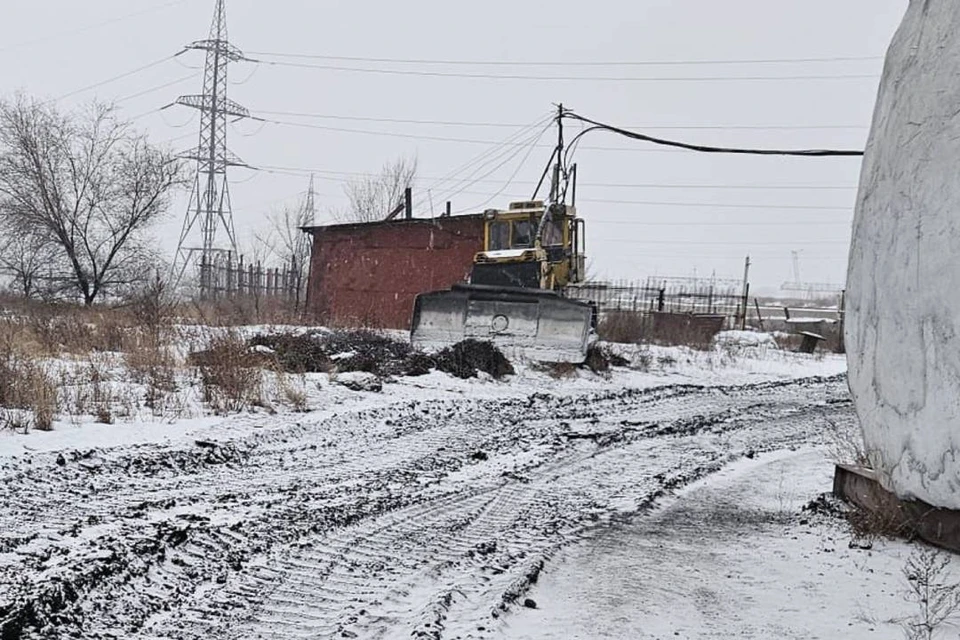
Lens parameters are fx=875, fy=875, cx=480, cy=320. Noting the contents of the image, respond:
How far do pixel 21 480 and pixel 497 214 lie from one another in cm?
1367

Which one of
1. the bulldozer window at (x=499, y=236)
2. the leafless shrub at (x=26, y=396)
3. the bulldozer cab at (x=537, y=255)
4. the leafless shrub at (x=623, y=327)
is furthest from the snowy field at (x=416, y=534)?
the leafless shrub at (x=623, y=327)

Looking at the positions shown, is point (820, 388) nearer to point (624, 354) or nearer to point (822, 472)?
point (624, 354)

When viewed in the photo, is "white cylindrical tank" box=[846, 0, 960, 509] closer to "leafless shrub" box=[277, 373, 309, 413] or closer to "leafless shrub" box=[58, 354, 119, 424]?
"leafless shrub" box=[277, 373, 309, 413]

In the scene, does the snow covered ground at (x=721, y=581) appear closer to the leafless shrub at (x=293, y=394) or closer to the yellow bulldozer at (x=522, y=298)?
the leafless shrub at (x=293, y=394)

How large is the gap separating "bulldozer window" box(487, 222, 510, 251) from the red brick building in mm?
5739

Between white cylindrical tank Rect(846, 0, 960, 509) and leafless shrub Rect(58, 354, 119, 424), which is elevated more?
white cylindrical tank Rect(846, 0, 960, 509)

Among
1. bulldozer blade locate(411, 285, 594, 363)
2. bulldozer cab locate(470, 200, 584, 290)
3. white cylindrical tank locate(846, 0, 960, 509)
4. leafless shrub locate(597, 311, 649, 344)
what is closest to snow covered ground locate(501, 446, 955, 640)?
white cylindrical tank locate(846, 0, 960, 509)

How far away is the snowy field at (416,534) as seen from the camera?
380cm

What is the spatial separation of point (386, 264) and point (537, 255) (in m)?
10.1

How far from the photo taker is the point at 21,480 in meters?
5.61

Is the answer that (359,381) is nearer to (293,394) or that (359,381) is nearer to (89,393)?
(293,394)

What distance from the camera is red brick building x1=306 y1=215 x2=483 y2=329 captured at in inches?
992

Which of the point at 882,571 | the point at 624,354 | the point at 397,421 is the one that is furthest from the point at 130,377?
the point at 624,354

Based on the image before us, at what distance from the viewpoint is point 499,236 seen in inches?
731
